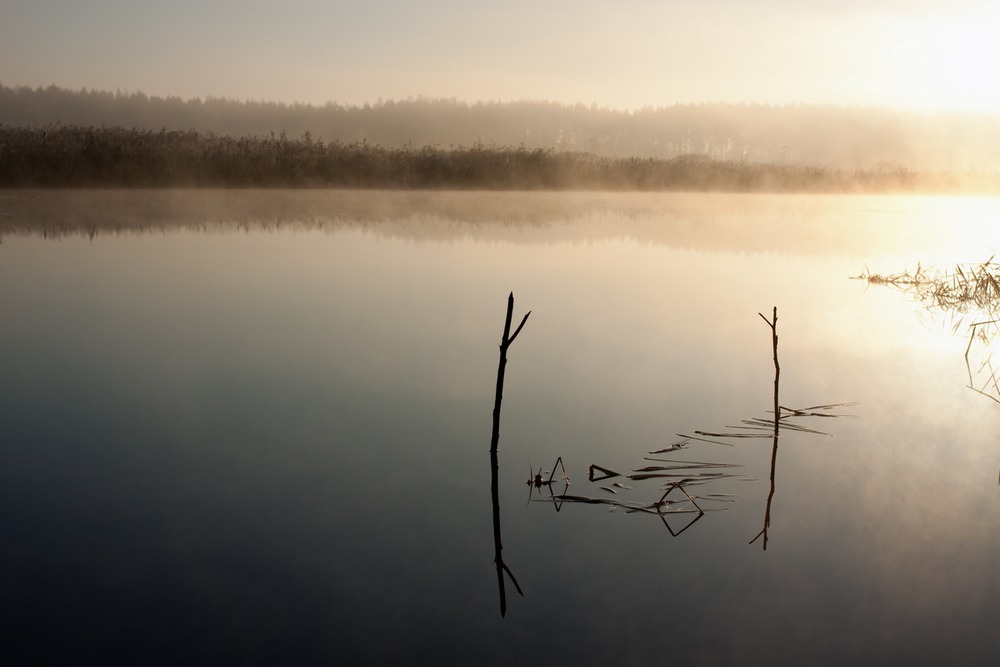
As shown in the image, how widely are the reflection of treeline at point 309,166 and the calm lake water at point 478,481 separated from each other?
10459mm

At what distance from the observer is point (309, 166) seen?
19516 millimetres

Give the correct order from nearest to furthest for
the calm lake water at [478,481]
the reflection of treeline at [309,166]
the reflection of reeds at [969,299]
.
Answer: the calm lake water at [478,481], the reflection of reeds at [969,299], the reflection of treeline at [309,166]

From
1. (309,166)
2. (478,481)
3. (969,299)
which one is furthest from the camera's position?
(309,166)

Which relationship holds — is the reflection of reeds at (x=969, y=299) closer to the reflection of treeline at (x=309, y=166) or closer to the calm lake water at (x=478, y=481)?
the calm lake water at (x=478, y=481)

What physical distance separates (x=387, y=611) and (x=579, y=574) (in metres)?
0.52

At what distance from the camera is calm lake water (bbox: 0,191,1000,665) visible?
6.91ft

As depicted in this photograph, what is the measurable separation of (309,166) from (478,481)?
57.2ft

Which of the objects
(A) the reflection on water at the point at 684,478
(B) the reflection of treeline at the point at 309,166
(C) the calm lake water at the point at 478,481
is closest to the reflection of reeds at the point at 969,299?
(C) the calm lake water at the point at 478,481

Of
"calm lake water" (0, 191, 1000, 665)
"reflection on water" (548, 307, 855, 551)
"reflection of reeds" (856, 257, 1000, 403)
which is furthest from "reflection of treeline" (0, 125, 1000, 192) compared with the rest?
"reflection on water" (548, 307, 855, 551)

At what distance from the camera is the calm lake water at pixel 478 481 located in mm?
2107

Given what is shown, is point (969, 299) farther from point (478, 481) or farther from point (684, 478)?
point (478, 481)

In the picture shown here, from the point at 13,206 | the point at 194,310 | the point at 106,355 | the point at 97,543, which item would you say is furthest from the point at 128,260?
the point at 97,543

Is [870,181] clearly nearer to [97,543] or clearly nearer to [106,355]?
[106,355]

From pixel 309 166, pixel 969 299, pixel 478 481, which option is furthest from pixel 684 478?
pixel 309 166
